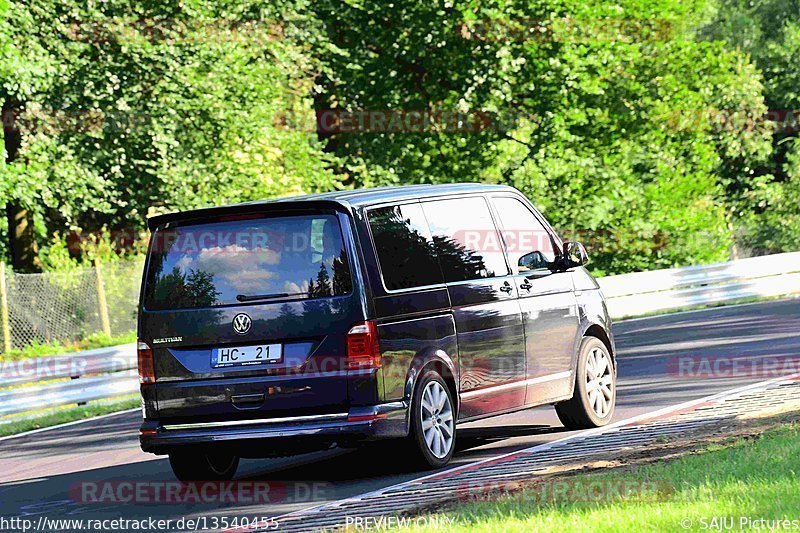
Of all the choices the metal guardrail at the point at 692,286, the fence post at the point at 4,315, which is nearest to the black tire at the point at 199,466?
the fence post at the point at 4,315

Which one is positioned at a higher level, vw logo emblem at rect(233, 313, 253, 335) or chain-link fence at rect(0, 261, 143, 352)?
chain-link fence at rect(0, 261, 143, 352)

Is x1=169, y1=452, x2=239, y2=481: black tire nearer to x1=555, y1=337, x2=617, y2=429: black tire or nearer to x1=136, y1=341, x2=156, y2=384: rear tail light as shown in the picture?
x1=136, y1=341, x2=156, y2=384: rear tail light

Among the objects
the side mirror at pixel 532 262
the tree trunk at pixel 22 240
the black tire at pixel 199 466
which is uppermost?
the tree trunk at pixel 22 240

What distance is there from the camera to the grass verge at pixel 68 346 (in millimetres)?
25688

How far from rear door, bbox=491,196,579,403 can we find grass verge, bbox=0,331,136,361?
48.5 feet

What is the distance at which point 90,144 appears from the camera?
96.9ft

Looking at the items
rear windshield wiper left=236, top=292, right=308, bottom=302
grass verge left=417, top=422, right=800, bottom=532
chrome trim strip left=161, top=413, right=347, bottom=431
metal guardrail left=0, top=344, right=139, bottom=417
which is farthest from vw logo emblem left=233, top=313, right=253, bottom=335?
metal guardrail left=0, top=344, right=139, bottom=417

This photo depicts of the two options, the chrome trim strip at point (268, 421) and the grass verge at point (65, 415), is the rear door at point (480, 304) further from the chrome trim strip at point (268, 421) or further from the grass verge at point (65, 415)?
the grass verge at point (65, 415)

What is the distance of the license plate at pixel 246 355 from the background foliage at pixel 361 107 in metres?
16.6

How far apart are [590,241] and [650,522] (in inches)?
1206

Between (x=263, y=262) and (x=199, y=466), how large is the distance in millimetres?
1784

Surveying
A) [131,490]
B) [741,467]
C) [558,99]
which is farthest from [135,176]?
[741,467]

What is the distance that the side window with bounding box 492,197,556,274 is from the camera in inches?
460

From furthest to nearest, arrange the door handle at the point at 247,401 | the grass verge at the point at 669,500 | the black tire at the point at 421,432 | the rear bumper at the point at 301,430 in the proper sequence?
the black tire at the point at 421,432
the door handle at the point at 247,401
the rear bumper at the point at 301,430
the grass verge at the point at 669,500
